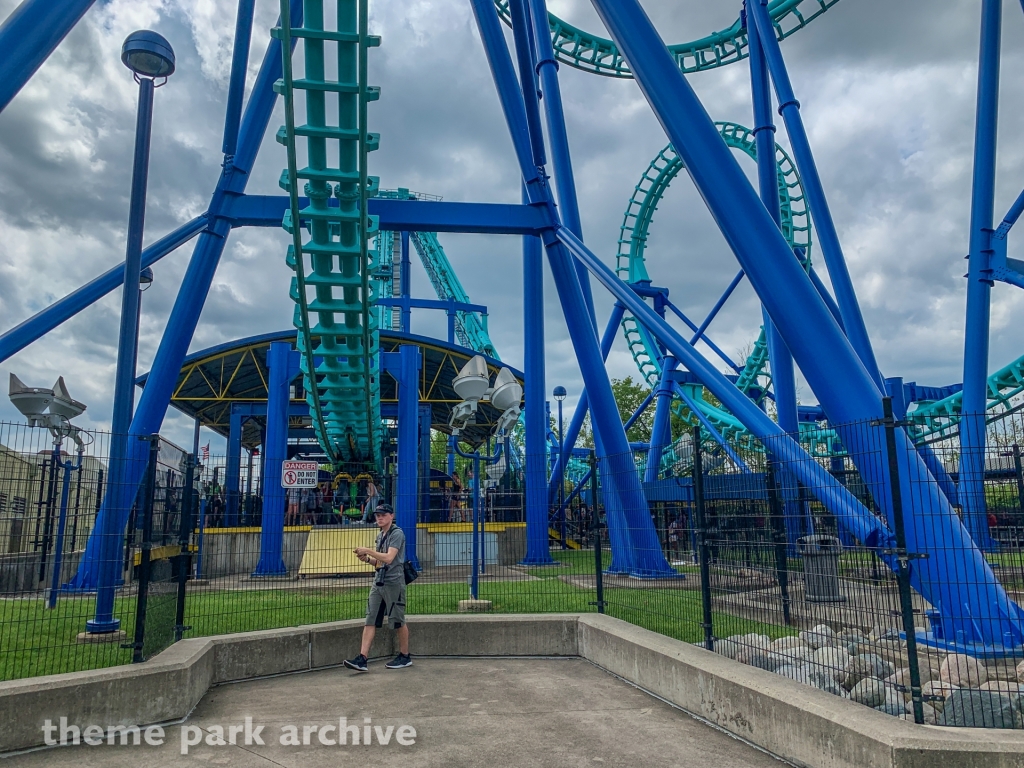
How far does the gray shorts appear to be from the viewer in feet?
24.6

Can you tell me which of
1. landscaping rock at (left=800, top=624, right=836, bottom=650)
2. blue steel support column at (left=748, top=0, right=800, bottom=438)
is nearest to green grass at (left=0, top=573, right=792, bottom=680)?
landscaping rock at (left=800, top=624, right=836, bottom=650)

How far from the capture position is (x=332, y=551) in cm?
960

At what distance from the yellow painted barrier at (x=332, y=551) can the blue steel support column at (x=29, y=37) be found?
579 centimetres

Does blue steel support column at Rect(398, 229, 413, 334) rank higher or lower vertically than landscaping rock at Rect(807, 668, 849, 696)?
higher

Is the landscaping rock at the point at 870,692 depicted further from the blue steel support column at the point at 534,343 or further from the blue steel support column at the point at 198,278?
the blue steel support column at the point at 534,343

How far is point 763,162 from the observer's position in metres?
17.1

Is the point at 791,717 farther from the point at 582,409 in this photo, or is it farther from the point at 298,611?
the point at 582,409

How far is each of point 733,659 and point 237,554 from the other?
221 inches

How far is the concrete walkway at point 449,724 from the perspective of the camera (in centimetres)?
483

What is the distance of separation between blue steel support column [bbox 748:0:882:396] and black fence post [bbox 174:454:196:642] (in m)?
12.1

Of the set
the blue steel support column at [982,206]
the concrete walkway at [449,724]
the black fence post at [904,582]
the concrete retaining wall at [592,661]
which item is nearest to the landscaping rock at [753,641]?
the concrete retaining wall at [592,661]

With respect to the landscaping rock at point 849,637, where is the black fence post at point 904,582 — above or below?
above

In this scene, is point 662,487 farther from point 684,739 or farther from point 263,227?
point 684,739

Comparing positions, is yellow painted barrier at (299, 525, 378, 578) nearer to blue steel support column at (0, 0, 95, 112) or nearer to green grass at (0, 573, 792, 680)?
green grass at (0, 573, 792, 680)
